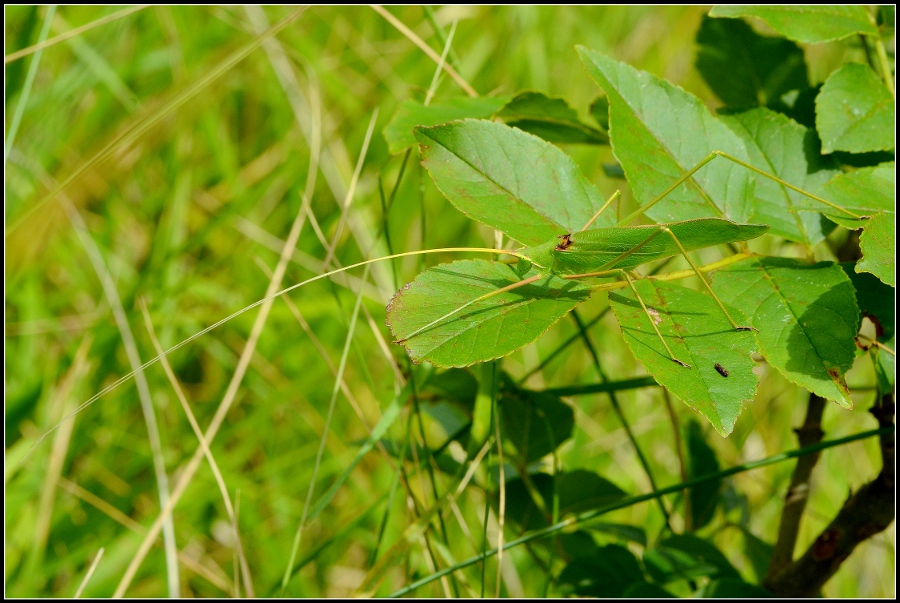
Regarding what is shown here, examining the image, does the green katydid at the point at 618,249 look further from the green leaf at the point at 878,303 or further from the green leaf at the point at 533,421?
the green leaf at the point at 533,421

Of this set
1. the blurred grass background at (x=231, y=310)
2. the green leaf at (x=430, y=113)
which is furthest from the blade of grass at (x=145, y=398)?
the green leaf at (x=430, y=113)

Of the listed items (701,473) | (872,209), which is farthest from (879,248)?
(701,473)

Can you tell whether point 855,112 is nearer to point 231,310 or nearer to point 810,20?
point 810,20

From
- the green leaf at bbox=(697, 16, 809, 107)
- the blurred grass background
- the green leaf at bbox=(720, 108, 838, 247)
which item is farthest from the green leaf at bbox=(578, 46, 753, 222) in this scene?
the blurred grass background

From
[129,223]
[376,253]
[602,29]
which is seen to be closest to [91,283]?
[129,223]

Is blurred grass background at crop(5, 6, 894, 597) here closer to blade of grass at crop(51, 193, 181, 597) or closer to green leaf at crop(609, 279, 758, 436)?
blade of grass at crop(51, 193, 181, 597)

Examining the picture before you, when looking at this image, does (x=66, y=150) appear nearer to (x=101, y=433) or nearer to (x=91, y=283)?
(x=91, y=283)
